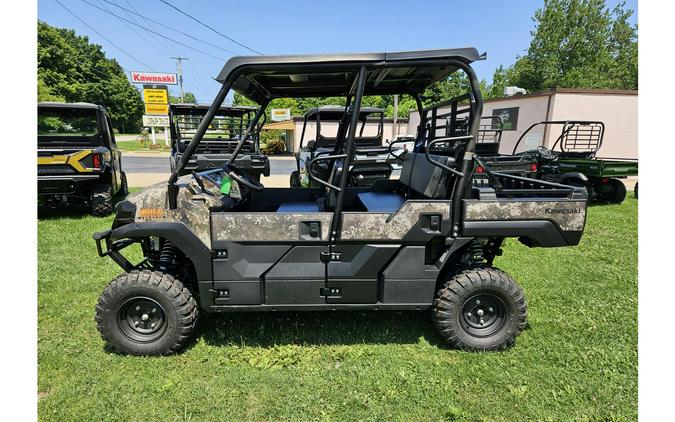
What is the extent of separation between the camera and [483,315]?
3.11 m

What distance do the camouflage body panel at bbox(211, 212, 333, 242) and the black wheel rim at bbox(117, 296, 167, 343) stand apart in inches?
31.0

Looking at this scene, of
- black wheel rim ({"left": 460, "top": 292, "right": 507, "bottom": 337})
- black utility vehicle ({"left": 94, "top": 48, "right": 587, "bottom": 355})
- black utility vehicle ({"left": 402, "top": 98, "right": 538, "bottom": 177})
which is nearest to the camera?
black utility vehicle ({"left": 94, "top": 48, "right": 587, "bottom": 355})

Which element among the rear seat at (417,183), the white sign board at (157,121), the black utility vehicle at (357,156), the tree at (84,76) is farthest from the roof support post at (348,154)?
the tree at (84,76)

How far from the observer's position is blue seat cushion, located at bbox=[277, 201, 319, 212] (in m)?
3.78

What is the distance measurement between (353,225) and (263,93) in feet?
5.73

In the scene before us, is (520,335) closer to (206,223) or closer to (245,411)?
(245,411)

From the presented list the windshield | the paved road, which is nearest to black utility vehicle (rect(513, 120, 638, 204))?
the windshield

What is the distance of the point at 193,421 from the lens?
2.36 metres

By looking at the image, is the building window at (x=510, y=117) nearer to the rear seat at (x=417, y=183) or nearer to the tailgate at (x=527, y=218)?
the rear seat at (x=417, y=183)

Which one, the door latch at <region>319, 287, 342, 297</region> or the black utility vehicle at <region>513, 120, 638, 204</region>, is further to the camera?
the black utility vehicle at <region>513, 120, 638, 204</region>

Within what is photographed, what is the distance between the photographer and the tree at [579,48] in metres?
42.2

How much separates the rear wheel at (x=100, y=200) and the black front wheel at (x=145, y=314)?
5.20 meters

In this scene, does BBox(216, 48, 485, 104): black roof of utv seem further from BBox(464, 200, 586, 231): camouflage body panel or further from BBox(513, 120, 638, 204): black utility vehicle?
BBox(513, 120, 638, 204): black utility vehicle

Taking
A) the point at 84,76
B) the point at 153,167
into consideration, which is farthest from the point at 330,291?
the point at 84,76
